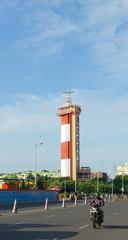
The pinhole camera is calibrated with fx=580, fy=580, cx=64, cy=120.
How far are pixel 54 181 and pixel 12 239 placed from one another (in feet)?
507

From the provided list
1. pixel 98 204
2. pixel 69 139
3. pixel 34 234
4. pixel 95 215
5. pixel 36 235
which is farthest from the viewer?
pixel 69 139

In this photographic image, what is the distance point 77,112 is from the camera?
583 feet

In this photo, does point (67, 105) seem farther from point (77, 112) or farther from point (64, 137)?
point (64, 137)

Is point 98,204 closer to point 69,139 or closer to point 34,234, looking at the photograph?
point 34,234

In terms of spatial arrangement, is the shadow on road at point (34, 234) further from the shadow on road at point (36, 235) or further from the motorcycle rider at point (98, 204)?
the motorcycle rider at point (98, 204)

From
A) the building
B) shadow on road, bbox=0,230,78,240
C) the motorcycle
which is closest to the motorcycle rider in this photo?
the motorcycle

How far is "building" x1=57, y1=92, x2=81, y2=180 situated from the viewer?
535ft

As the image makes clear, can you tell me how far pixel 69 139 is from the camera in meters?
165

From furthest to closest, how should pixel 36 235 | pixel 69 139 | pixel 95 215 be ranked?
1. pixel 69 139
2. pixel 95 215
3. pixel 36 235

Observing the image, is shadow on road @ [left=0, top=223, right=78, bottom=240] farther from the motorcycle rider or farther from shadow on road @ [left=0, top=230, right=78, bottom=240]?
the motorcycle rider

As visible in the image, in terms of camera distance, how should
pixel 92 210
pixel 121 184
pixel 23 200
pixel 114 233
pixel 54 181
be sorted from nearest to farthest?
1. pixel 114 233
2. pixel 92 210
3. pixel 23 200
4. pixel 54 181
5. pixel 121 184

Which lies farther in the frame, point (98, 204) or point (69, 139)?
point (69, 139)

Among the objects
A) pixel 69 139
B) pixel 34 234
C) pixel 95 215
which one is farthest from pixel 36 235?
pixel 69 139

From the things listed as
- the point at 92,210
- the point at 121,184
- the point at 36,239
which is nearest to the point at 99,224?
the point at 92,210
